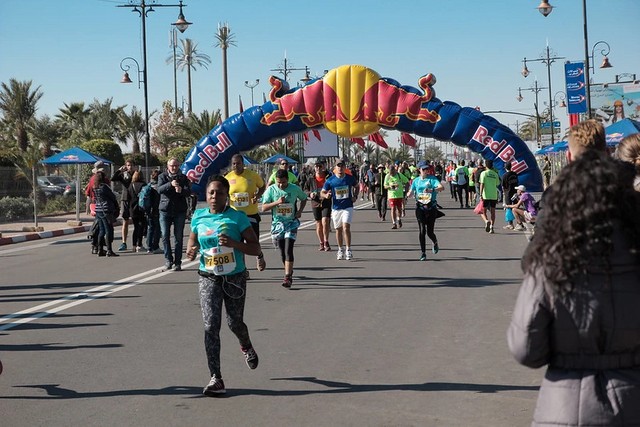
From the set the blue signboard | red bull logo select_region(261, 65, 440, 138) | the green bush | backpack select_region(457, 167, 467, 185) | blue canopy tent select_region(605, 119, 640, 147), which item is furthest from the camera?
backpack select_region(457, 167, 467, 185)

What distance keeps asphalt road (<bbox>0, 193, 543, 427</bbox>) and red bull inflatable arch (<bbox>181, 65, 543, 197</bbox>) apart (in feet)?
16.0

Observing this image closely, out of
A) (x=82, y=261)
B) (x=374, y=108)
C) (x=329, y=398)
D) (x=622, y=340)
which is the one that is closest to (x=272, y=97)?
(x=374, y=108)

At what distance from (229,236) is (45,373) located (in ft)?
6.61

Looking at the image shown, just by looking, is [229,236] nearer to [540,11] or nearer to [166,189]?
[166,189]

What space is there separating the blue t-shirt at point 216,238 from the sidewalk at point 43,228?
16394 millimetres

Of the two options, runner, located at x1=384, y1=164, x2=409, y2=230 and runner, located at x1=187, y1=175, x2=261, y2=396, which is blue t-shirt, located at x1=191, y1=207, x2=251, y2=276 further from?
runner, located at x1=384, y1=164, x2=409, y2=230

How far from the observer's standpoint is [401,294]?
10.9 meters

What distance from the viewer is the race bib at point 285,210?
11.9 meters

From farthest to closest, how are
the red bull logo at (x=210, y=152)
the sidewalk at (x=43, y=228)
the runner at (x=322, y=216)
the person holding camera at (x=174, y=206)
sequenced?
the sidewalk at (x=43, y=228)
the red bull logo at (x=210, y=152)
the runner at (x=322, y=216)
the person holding camera at (x=174, y=206)

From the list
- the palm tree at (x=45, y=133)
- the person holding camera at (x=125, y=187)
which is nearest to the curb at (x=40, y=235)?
the person holding camera at (x=125, y=187)

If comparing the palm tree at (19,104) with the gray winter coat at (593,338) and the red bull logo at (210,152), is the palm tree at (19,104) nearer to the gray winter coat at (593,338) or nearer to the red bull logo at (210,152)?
the red bull logo at (210,152)

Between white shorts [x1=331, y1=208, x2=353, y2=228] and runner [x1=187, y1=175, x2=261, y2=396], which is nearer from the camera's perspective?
runner [x1=187, y1=175, x2=261, y2=396]

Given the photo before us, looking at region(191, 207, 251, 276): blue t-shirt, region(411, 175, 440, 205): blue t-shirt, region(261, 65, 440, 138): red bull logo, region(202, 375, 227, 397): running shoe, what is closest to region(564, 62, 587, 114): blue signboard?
region(261, 65, 440, 138): red bull logo

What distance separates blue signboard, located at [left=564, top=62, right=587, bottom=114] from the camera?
30.3 m
